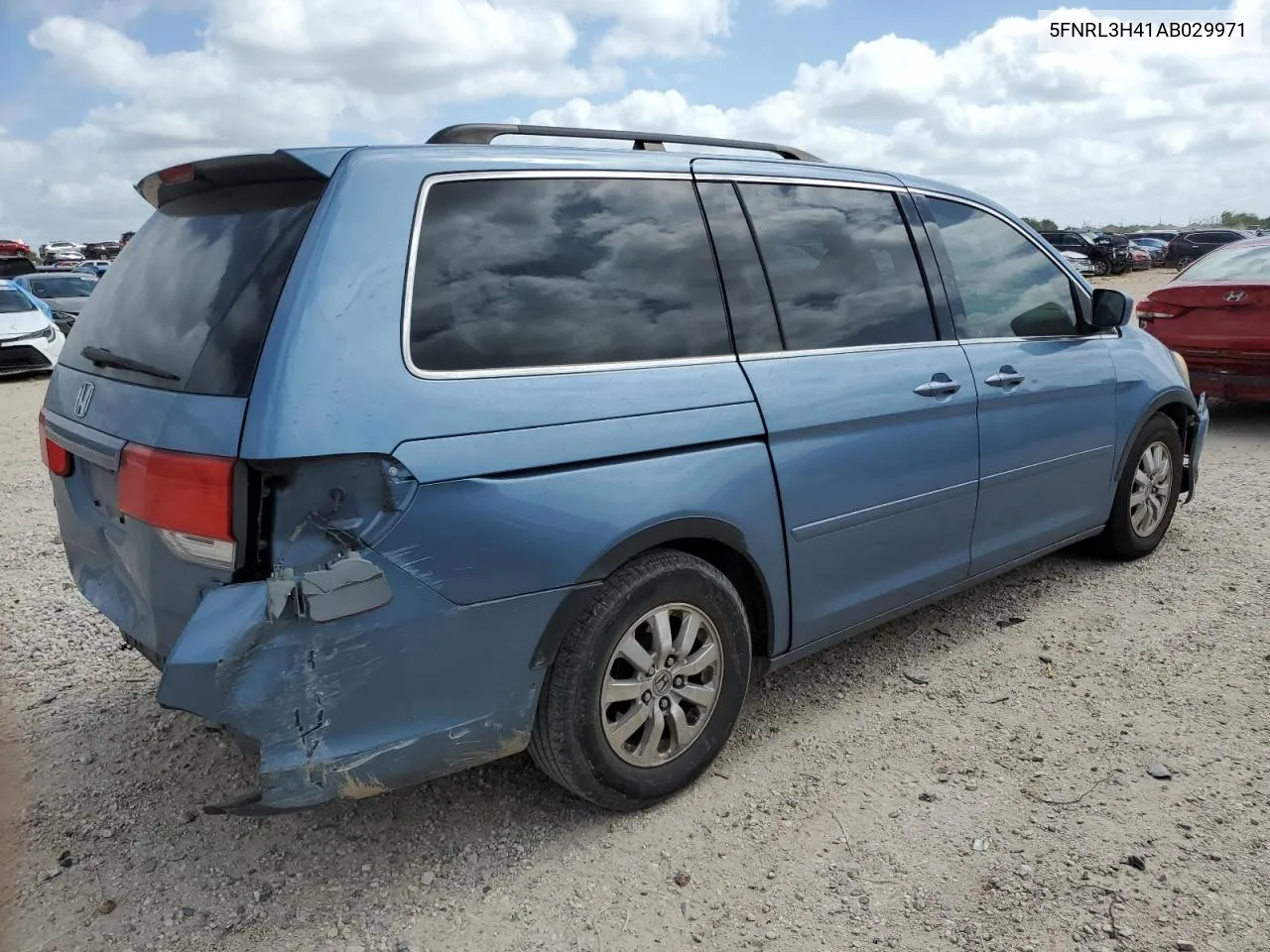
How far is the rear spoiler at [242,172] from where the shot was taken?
2395mm

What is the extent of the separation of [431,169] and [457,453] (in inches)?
29.4

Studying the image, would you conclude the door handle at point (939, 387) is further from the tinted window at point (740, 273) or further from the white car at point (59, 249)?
the white car at point (59, 249)

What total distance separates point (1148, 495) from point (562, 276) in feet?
11.6

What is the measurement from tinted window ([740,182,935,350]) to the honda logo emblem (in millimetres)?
2018

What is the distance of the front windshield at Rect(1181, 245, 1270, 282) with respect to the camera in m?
7.98

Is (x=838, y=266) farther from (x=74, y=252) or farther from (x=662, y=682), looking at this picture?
(x=74, y=252)

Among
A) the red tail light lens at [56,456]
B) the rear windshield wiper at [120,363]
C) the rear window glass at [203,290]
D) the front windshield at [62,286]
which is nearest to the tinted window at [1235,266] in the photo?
the rear window glass at [203,290]

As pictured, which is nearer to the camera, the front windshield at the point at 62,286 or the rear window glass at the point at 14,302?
the rear window glass at the point at 14,302

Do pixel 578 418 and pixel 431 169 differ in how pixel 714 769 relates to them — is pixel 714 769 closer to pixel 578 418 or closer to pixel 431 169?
pixel 578 418

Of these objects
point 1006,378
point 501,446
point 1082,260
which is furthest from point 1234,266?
point 1082,260

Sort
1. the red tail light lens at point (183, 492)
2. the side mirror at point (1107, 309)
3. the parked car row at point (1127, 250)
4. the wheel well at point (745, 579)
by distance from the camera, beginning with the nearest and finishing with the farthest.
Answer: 1. the red tail light lens at point (183, 492)
2. the wheel well at point (745, 579)
3. the side mirror at point (1107, 309)
4. the parked car row at point (1127, 250)

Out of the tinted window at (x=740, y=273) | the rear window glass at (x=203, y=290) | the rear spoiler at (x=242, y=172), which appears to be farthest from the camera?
the tinted window at (x=740, y=273)

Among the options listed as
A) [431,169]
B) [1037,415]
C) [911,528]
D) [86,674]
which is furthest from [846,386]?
[86,674]

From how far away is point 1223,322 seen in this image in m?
7.81
